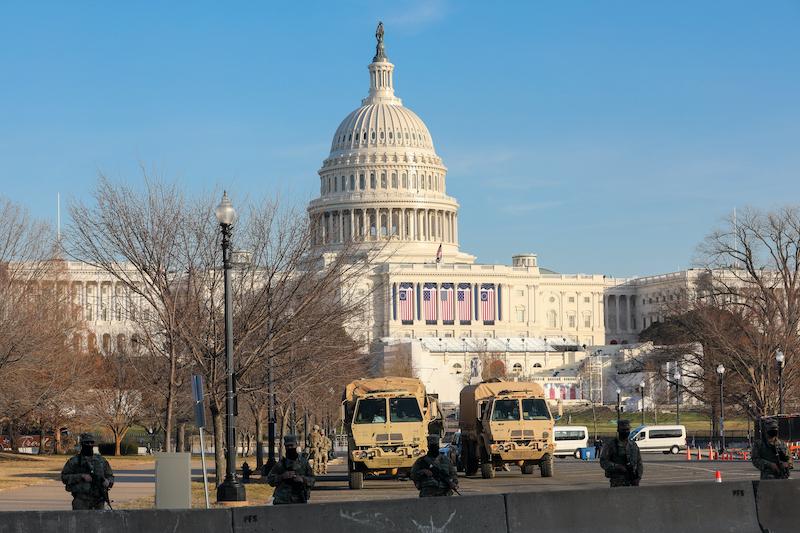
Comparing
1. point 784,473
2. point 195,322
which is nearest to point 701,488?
point 784,473

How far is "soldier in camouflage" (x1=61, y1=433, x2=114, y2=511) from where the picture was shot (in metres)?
18.7

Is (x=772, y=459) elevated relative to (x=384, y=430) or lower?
lower

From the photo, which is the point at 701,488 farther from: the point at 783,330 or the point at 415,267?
the point at 415,267

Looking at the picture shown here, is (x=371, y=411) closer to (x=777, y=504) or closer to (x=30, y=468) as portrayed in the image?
(x=30, y=468)

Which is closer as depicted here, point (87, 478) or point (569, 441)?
point (87, 478)

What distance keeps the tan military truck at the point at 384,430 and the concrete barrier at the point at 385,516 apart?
61.3 feet

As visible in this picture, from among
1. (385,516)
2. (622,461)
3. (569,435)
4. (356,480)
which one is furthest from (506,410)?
(569,435)

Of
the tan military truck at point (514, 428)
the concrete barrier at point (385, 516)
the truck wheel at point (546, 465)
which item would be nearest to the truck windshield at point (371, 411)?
the tan military truck at point (514, 428)

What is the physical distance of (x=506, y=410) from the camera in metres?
39.7

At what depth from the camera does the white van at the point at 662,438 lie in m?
75.2

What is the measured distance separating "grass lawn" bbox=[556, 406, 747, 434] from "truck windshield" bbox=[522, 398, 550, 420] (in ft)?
201

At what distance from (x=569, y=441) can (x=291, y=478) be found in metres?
58.1

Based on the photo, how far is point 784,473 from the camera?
20.5 metres

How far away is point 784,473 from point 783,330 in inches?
2336
